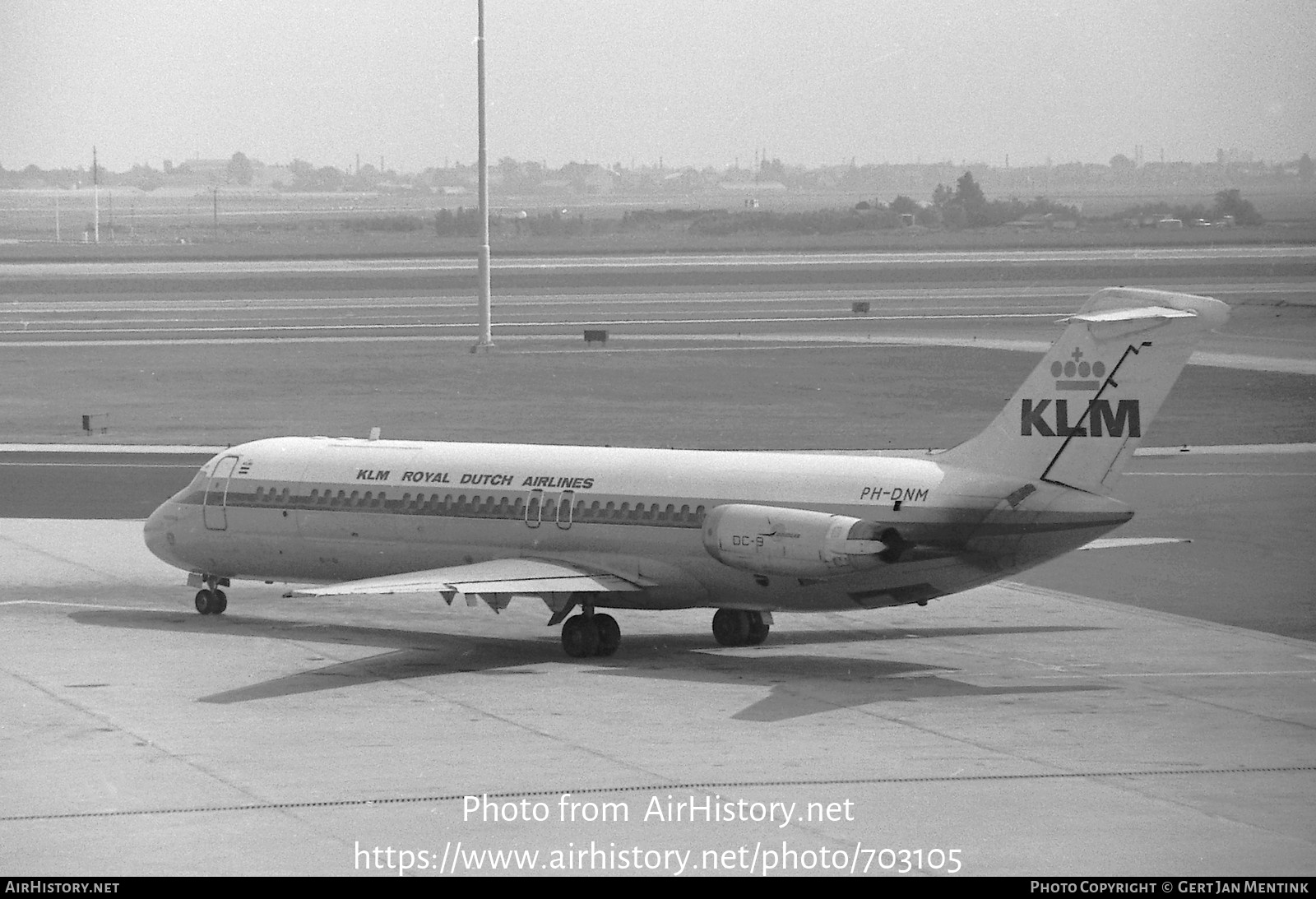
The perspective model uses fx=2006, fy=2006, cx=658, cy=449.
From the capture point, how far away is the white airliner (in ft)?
103

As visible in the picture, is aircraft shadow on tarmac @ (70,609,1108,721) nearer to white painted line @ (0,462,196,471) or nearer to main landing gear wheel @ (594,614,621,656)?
main landing gear wheel @ (594,614,621,656)

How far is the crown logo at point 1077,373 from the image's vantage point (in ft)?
104

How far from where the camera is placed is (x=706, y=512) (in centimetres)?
3372

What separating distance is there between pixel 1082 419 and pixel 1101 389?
0.56 meters

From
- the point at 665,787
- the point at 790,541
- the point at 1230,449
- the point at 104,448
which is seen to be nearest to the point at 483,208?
the point at 104,448

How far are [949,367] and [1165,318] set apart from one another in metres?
55.1

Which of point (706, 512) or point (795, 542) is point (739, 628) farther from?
Result: point (795, 542)

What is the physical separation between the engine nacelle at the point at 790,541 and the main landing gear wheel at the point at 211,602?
38.0 ft

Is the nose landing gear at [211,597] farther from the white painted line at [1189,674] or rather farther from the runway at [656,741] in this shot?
the white painted line at [1189,674]

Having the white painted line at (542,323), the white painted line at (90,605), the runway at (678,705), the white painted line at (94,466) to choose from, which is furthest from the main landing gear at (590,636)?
the white painted line at (542,323)

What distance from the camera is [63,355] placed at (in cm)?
9725

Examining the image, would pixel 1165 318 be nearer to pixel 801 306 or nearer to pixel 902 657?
pixel 902 657

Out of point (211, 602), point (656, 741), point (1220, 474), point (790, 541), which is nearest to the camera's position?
point (656, 741)

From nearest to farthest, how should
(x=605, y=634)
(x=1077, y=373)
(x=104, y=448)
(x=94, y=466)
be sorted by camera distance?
1. (x=1077, y=373)
2. (x=605, y=634)
3. (x=94, y=466)
4. (x=104, y=448)
